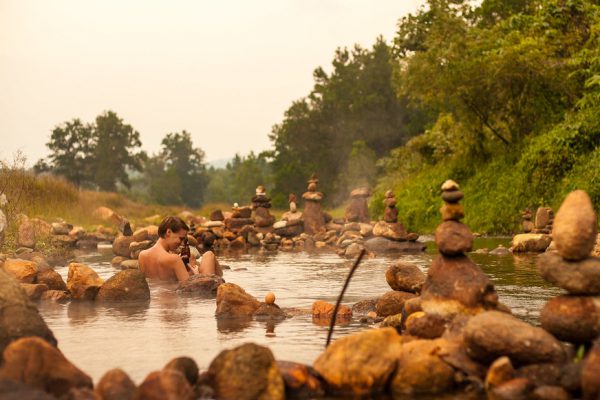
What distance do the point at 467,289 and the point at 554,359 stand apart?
1.53 meters

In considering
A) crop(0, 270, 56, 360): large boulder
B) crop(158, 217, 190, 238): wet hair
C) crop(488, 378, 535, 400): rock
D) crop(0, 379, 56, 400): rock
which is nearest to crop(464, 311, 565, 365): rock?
crop(488, 378, 535, 400): rock

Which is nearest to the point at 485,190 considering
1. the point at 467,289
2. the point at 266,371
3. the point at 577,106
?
the point at 577,106

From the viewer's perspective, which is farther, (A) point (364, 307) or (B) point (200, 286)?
(B) point (200, 286)

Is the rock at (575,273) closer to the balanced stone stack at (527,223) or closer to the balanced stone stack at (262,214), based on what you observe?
the balanced stone stack at (527,223)

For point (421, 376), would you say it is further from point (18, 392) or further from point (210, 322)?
point (210, 322)

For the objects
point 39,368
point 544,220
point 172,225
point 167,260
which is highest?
point 172,225

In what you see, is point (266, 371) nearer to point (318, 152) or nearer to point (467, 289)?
point (467, 289)

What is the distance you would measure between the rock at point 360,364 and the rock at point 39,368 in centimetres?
206

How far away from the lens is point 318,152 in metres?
67.8

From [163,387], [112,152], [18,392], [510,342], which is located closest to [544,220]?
[510,342]

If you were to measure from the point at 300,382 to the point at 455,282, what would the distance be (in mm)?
2272

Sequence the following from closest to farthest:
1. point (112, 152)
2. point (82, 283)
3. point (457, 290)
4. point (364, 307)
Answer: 1. point (457, 290)
2. point (364, 307)
3. point (82, 283)
4. point (112, 152)

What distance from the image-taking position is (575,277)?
7.73 m

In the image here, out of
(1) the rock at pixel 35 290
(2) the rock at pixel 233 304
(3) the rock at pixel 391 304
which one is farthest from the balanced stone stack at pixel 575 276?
(1) the rock at pixel 35 290
